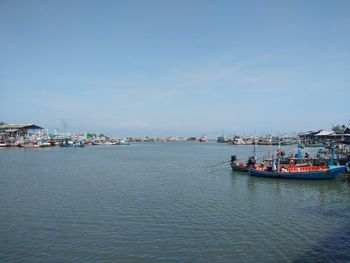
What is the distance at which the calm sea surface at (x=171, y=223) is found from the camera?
13.6 m

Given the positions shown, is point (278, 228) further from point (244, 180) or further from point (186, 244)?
point (244, 180)

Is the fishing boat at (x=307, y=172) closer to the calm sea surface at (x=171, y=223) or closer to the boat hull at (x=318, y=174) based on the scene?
the boat hull at (x=318, y=174)

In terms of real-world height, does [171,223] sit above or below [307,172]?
below

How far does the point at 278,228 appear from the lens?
16.8 m

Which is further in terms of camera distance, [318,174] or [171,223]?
[318,174]

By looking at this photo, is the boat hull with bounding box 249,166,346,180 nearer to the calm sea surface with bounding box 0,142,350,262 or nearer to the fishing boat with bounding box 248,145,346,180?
the fishing boat with bounding box 248,145,346,180

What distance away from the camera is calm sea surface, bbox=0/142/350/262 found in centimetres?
1355

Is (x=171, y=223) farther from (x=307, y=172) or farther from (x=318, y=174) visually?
(x=318, y=174)

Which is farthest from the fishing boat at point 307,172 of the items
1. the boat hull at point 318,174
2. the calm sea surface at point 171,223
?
the calm sea surface at point 171,223

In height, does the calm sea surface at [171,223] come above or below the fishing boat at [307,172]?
below

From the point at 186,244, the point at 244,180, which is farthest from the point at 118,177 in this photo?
the point at 186,244

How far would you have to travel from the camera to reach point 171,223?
57.6 ft

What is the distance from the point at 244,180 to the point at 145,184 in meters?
11.3

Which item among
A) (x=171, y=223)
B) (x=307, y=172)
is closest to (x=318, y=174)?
(x=307, y=172)
